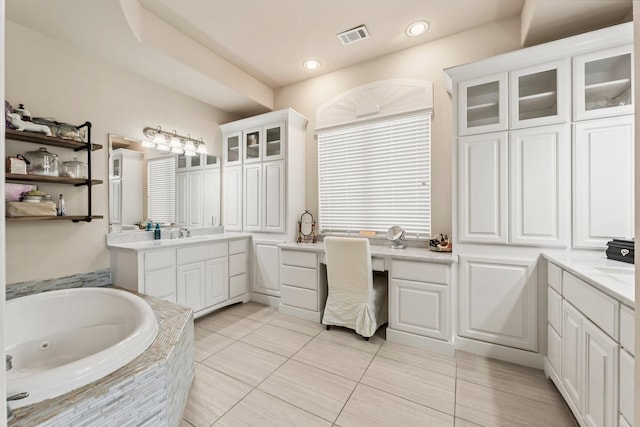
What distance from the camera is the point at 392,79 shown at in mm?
2975

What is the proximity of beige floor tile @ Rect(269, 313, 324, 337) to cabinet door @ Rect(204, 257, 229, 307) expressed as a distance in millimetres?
690

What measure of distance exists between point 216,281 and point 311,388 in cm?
174

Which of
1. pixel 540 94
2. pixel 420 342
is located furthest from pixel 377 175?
pixel 420 342

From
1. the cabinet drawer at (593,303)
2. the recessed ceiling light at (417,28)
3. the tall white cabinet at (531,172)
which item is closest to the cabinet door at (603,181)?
the tall white cabinet at (531,172)

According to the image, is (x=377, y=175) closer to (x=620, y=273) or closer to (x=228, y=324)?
(x=620, y=273)

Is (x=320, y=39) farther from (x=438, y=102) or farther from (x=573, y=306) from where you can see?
(x=573, y=306)

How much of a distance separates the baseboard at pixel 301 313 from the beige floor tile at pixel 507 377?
136cm

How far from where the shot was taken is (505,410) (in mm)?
1636

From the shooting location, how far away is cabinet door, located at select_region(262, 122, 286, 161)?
3.33 meters

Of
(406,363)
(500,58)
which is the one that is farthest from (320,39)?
(406,363)

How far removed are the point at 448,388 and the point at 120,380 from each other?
1.94m

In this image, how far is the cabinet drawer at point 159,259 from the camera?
2.42 metres

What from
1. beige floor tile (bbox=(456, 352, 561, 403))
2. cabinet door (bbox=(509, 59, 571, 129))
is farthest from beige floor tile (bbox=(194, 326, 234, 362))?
cabinet door (bbox=(509, 59, 571, 129))

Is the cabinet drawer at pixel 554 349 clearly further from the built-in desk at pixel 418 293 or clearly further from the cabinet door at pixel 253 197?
the cabinet door at pixel 253 197
